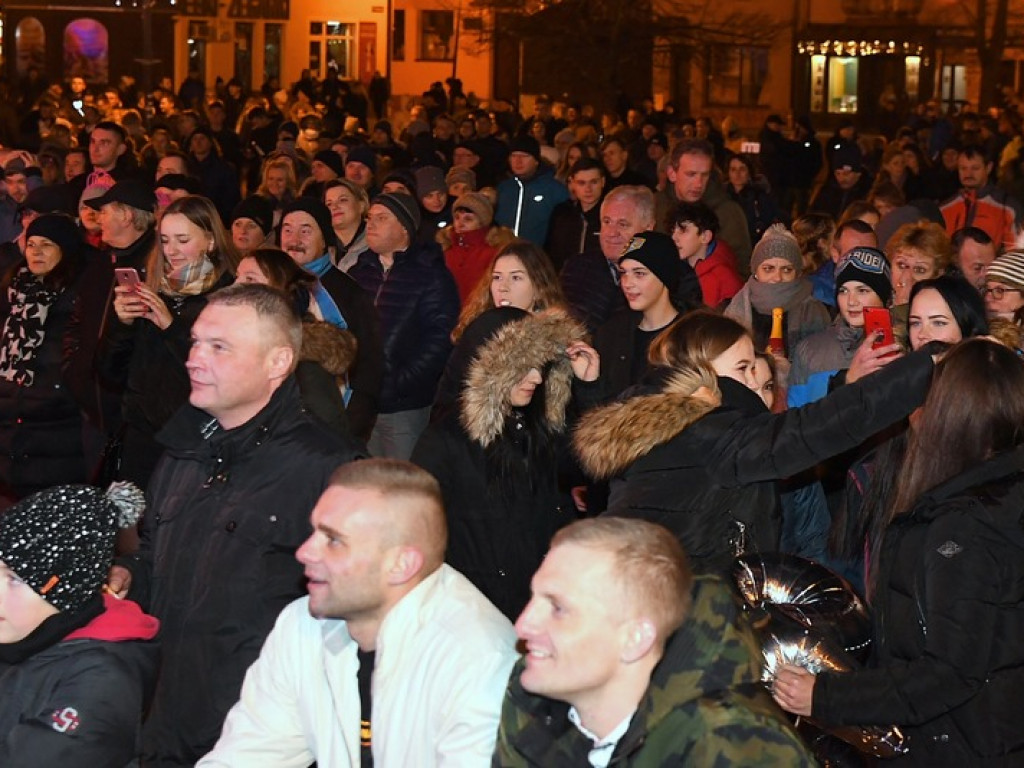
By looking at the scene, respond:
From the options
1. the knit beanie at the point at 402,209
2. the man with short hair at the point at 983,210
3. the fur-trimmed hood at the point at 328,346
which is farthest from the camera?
the man with short hair at the point at 983,210

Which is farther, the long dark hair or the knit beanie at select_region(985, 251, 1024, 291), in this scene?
the knit beanie at select_region(985, 251, 1024, 291)

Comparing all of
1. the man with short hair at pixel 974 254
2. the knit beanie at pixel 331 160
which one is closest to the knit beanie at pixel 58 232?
the man with short hair at pixel 974 254

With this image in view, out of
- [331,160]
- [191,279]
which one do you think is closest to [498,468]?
[191,279]

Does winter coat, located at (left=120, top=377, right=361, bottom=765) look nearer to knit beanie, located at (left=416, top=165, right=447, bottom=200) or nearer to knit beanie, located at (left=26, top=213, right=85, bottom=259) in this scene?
knit beanie, located at (left=26, top=213, right=85, bottom=259)

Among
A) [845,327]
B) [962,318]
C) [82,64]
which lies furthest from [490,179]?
[82,64]

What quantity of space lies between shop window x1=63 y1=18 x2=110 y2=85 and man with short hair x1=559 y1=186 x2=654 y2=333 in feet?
127

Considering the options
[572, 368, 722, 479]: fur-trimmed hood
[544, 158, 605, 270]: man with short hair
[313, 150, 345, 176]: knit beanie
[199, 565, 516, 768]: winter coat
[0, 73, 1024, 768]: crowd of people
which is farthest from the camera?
[313, 150, 345, 176]: knit beanie

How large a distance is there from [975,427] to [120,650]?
2.39m

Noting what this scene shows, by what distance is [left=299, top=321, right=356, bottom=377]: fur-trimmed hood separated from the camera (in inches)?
266

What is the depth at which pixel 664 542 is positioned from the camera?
11.1 feet

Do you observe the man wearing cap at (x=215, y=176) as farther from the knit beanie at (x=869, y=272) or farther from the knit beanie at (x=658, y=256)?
the knit beanie at (x=869, y=272)

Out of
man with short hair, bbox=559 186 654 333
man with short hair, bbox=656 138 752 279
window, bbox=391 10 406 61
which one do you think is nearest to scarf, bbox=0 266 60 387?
man with short hair, bbox=559 186 654 333

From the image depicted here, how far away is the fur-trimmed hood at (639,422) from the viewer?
5137mm

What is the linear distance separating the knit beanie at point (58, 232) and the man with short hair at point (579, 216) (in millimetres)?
4589
